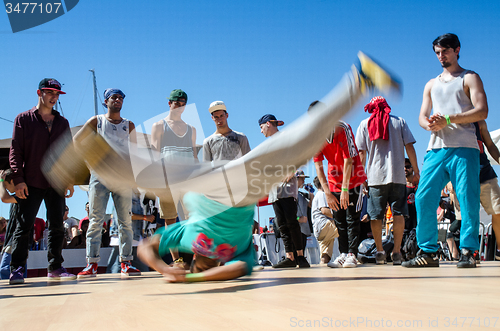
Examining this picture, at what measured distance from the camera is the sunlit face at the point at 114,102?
158 inches

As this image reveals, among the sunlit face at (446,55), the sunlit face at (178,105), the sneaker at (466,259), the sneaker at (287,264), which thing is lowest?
the sneaker at (287,264)

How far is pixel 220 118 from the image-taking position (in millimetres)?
4211

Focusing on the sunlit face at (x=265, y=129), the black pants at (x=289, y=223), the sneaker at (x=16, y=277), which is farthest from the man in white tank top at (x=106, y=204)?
the black pants at (x=289, y=223)

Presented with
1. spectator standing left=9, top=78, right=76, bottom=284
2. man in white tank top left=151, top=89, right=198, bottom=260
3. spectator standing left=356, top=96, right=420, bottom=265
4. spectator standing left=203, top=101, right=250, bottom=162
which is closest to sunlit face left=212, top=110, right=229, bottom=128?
spectator standing left=203, top=101, right=250, bottom=162

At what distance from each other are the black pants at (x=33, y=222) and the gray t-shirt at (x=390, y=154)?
3.16 metres

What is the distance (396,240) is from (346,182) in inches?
34.3

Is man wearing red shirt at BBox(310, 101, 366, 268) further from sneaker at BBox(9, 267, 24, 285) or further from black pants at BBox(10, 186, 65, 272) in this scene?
sneaker at BBox(9, 267, 24, 285)

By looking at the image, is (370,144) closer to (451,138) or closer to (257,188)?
(451,138)

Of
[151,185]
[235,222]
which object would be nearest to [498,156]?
[235,222]

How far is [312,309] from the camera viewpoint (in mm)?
1340

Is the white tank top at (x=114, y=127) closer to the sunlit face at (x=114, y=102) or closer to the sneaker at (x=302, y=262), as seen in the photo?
the sunlit face at (x=114, y=102)

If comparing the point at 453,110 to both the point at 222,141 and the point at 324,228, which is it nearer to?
the point at 222,141

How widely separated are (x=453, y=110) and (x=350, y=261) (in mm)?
1859

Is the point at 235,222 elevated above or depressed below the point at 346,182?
below
